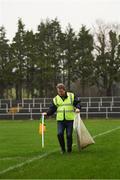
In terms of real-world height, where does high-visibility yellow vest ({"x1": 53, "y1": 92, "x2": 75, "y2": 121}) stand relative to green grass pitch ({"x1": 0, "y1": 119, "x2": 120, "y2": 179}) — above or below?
above

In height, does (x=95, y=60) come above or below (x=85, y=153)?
above

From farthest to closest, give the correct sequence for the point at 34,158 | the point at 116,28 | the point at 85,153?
1. the point at 116,28
2. the point at 85,153
3. the point at 34,158

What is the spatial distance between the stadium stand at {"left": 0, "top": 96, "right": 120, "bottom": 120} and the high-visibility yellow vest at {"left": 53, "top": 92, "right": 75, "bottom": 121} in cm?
4523

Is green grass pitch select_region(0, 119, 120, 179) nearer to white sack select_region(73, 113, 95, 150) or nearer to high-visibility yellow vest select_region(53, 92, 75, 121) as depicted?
white sack select_region(73, 113, 95, 150)

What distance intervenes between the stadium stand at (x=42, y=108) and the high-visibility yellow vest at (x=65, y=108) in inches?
1781

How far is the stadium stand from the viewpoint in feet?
207

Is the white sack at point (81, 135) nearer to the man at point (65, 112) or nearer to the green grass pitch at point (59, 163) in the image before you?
the green grass pitch at point (59, 163)

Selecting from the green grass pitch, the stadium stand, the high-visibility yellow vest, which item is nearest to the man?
the high-visibility yellow vest

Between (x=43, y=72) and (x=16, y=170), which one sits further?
(x=43, y=72)

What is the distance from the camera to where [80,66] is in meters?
77.1

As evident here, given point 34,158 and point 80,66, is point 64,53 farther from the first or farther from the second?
point 34,158

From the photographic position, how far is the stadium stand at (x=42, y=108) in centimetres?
6306

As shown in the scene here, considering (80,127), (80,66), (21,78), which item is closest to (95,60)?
(80,66)

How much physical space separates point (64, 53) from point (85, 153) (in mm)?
62725
